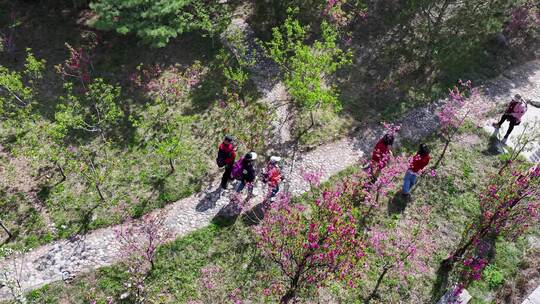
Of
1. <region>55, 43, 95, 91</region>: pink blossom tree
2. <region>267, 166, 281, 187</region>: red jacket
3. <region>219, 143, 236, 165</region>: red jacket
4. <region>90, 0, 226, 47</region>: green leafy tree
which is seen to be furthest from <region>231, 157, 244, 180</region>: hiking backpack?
<region>55, 43, 95, 91</region>: pink blossom tree

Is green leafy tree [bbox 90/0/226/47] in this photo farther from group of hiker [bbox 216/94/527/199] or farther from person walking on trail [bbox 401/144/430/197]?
person walking on trail [bbox 401/144/430/197]

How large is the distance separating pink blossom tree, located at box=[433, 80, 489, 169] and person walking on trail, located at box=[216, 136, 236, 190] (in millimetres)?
7376

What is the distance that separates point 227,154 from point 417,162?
6036 mm

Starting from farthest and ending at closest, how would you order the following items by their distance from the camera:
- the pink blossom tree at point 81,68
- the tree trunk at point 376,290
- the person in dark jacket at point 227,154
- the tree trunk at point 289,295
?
the pink blossom tree at point 81,68, the person in dark jacket at point 227,154, the tree trunk at point 376,290, the tree trunk at point 289,295

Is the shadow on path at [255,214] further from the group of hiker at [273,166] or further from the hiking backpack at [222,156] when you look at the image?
the hiking backpack at [222,156]

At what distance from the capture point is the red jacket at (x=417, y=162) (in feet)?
43.6

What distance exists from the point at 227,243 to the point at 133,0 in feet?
30.6

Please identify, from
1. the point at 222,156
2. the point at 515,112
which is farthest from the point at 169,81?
the point at 515,112

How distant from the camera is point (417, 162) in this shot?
13.4 meters

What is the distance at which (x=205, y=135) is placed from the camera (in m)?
16.2

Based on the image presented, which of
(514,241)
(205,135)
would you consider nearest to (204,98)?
(205,135)

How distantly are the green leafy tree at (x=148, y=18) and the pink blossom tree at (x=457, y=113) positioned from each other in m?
9.92

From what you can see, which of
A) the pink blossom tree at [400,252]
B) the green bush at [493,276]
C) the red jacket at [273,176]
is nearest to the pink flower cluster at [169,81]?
the red jacket at [273,176]

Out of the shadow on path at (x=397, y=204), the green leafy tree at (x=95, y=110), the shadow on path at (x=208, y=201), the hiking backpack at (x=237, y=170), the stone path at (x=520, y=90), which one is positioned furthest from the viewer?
the stone path at (x=520, y=90)
